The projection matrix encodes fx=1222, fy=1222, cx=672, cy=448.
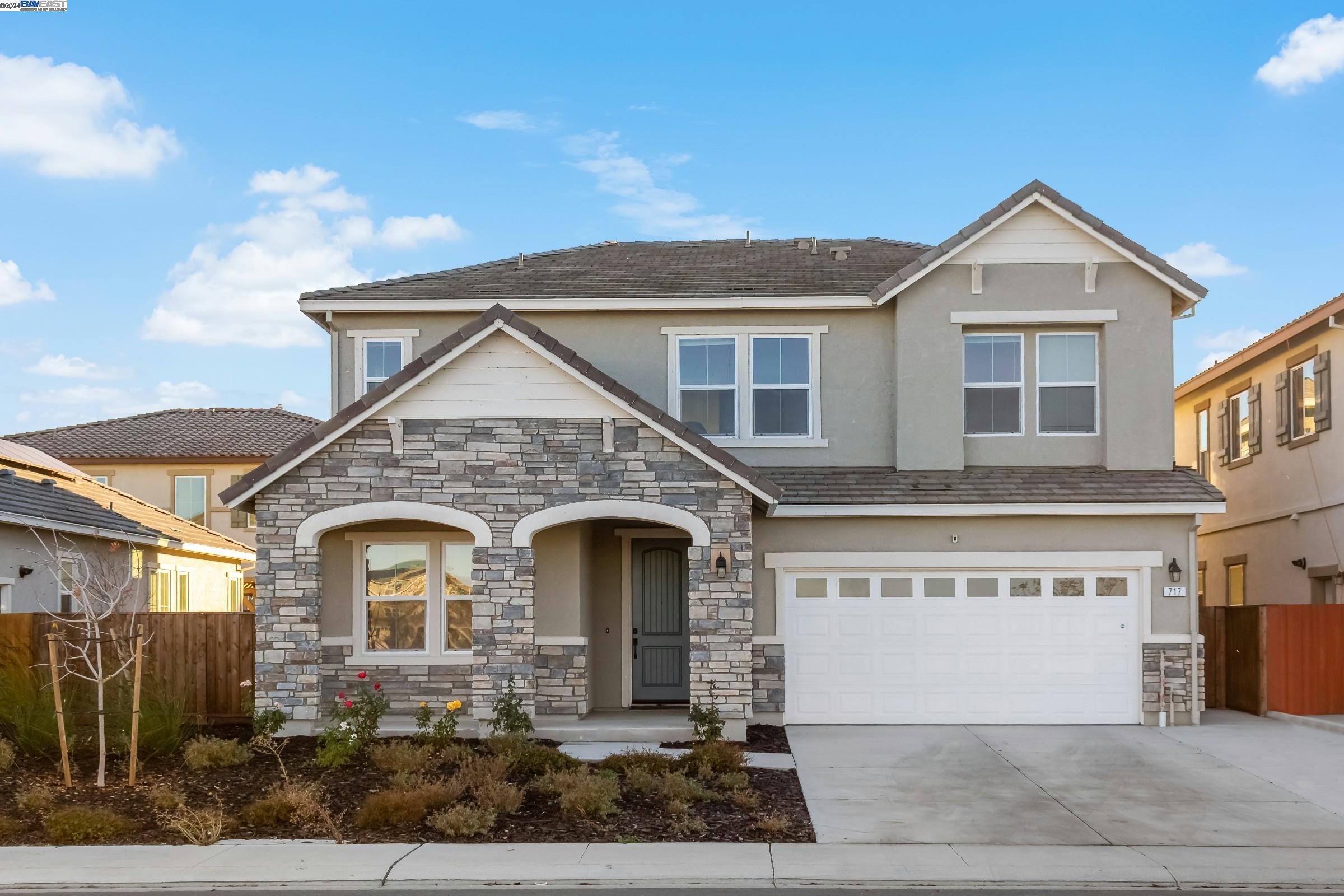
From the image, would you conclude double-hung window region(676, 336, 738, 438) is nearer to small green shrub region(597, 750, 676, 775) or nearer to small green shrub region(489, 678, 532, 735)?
small green shrub region(489, 678, 532, 735)

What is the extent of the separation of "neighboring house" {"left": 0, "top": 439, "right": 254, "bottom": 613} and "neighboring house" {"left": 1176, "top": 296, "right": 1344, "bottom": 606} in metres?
17.0

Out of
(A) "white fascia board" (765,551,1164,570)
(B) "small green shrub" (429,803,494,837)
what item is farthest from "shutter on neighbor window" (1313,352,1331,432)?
(B) "small green shrub" (429,803,494,837)

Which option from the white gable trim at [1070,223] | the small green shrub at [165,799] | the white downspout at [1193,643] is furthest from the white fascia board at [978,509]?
the small green shrub at [165,799]

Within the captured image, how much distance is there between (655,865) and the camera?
29.2 ft

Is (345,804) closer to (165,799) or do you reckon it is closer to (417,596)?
(165,799)

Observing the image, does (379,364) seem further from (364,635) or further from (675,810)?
(675,810)

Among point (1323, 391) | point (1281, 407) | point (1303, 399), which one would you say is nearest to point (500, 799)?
point (1323, 391)

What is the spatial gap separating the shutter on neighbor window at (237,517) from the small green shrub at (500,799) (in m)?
6.00

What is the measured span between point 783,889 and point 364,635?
8373 mm

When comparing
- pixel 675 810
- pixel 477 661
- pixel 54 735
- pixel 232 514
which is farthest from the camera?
pixel 232 514

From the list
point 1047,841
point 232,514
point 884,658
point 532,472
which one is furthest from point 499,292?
point 232,514

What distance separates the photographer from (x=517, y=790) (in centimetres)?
1080

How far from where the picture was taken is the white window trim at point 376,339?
17.4 m

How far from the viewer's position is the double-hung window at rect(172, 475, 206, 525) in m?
34.8
